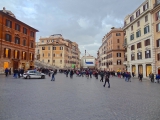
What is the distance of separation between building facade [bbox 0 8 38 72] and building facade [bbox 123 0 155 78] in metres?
30.8

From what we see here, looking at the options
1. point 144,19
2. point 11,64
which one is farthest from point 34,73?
point 144,19

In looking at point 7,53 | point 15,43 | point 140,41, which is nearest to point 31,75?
point 7,53

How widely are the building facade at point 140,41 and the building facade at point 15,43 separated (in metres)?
30.8

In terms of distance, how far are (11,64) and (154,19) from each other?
36.9 m

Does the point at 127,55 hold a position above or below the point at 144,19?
below

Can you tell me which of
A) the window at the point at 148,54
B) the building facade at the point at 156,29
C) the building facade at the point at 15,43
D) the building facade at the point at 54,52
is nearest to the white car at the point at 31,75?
the building facade at the point at 15,43

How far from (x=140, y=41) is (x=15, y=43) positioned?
33.9 m

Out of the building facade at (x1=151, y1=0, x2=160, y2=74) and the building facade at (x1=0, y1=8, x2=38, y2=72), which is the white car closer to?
the building facade at (x1=0, y1=8, x2=38, y2=72)

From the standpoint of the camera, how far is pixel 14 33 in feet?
135

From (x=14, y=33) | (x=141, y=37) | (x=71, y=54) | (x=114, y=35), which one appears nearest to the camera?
(x=141, y=37)

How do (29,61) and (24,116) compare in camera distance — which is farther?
(29,61)

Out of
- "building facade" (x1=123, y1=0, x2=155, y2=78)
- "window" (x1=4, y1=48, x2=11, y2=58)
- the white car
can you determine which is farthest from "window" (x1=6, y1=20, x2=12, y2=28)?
"building facade" (x1=123, y1=0, x2=155, y2=78)

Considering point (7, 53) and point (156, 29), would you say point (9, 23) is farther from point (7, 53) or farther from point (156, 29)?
point (156, 29)

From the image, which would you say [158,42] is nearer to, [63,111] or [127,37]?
[127,37]
